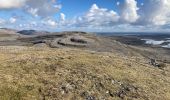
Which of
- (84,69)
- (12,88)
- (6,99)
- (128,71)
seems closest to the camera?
(6,99)

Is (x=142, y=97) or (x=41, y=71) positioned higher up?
(x=41, y=71)

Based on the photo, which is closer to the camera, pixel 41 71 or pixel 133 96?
pixel 133 96

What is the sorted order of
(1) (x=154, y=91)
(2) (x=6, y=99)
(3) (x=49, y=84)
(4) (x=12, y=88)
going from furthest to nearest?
(1) (x=154, y=91) → (3) (x=49, y=84) → (4) (x=12, y=88) → (2) (x=6, y=99)

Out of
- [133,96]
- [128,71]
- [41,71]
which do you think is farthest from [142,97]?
[41,71]

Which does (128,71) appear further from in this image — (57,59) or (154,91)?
(57,59)

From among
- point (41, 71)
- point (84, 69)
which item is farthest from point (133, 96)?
point (41, 71)

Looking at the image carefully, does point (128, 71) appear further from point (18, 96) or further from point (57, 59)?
point (18, 96)
